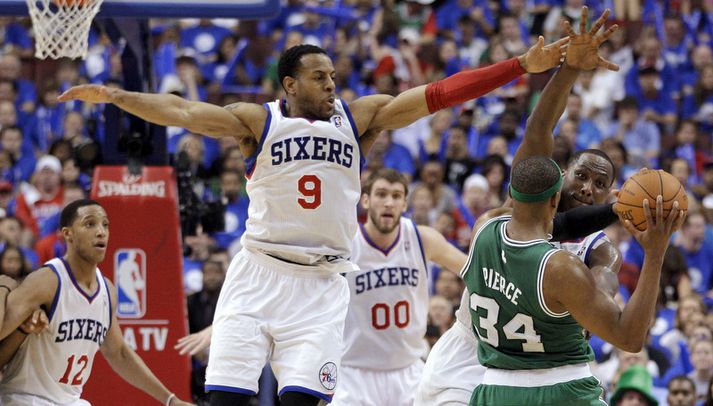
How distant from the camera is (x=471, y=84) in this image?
5738 mm

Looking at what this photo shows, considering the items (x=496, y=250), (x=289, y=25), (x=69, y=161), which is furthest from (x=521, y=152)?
(x=289, y=25)

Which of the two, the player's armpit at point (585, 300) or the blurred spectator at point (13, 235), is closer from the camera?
the player's armpit at point (585, 300)

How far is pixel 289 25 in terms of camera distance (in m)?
16.5

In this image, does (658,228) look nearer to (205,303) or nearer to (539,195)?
(539,195)

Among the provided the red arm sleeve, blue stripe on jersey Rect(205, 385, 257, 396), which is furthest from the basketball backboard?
blue stripe on jersey Rect(205, 385, 257, 396)

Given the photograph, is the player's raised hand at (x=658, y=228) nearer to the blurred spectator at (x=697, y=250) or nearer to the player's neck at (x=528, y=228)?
the player's neck at (x=528, y=228)

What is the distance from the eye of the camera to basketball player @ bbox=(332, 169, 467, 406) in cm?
725

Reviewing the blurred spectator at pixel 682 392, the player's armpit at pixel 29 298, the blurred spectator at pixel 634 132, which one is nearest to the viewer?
the player's armpit at pixel 29 298

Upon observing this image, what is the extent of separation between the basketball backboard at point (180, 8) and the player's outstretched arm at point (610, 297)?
3516mm

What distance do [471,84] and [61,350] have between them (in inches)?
111

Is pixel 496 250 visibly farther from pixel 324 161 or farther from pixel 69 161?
pixel 69 161

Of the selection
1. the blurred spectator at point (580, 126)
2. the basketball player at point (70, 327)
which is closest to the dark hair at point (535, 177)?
the basketball player at point (70, 327)

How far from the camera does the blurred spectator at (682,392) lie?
866 cm

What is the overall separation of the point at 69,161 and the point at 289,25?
216 inches
